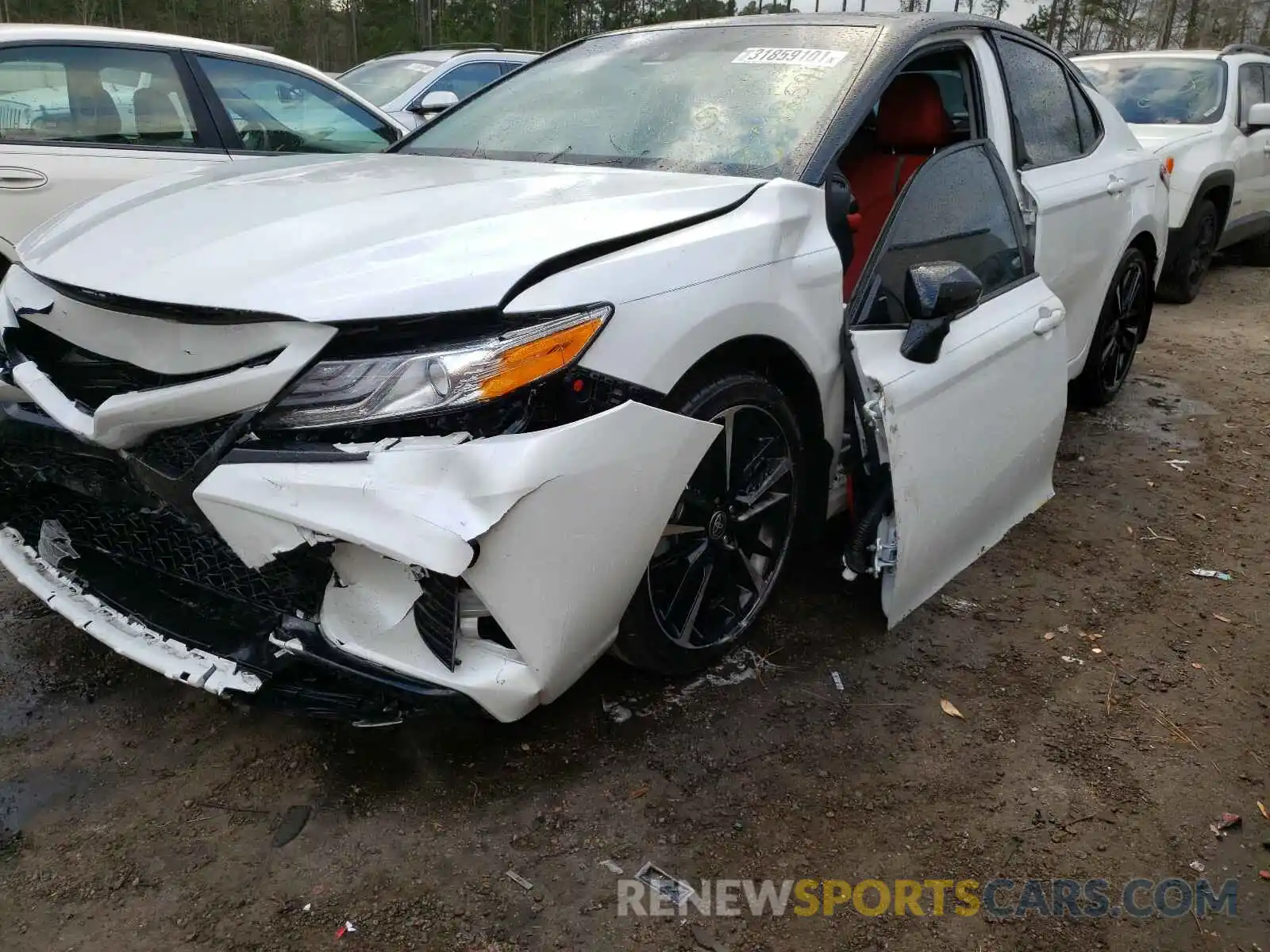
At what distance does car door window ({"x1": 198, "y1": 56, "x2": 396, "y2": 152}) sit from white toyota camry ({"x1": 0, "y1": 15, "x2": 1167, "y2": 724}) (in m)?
2.04

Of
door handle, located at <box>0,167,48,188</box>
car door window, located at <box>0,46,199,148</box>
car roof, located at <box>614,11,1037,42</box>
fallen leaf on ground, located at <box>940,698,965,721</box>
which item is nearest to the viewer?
→ fallen leaf on ground, located at <box>940,698,965,721</box>

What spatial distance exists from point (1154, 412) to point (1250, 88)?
4737mm

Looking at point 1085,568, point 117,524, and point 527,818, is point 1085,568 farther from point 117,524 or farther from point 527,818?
point 117,524

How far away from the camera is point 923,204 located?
2.91 meters

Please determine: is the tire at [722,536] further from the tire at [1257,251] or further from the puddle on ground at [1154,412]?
the tire at [1257,251]

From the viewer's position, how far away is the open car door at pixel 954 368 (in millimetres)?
2541

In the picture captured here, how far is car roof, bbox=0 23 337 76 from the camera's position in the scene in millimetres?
4324

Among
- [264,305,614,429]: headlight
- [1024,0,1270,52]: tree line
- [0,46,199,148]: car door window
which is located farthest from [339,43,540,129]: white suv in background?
[1024,0,1270,52]: tree line

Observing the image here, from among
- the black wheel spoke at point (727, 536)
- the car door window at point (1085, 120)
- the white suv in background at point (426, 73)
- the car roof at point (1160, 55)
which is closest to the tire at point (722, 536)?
the black wheel spoke at point (727, 536)

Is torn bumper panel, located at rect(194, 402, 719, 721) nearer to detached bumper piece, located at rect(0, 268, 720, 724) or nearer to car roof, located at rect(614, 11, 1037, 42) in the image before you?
detached bumper piece, located at rect(0, 268, 720, 724)

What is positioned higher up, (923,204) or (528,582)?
(923,204)

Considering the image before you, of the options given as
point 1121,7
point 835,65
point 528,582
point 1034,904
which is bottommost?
point 1034,904

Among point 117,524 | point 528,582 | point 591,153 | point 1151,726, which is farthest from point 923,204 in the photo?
point 117,524

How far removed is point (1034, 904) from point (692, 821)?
0.72m
